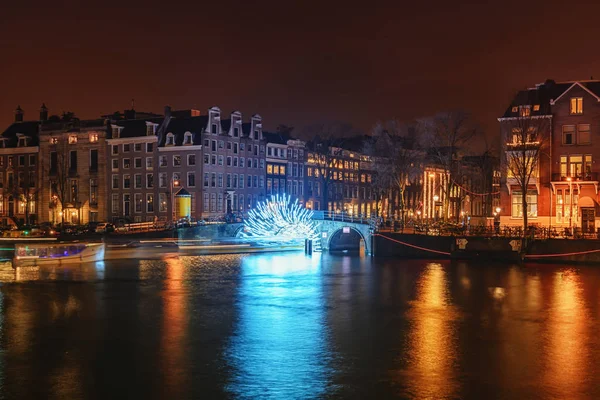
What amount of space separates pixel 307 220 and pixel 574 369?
5490 cm

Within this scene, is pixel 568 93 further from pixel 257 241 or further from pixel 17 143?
pixel 17 143

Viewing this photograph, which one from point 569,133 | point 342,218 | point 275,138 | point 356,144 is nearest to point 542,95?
point 569,133

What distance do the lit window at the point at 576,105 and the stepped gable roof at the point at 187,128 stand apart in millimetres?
50122

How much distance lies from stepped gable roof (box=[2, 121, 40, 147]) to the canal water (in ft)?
238

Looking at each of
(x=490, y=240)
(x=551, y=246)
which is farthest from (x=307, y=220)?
(x=551, y=246)

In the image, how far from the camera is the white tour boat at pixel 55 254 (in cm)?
5628

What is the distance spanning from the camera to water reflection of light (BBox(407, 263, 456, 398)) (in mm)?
22156

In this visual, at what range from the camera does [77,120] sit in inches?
4537

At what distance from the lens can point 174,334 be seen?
3003 centimetres

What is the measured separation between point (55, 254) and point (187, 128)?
160 feet

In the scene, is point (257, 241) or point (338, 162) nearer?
point (257, 241)

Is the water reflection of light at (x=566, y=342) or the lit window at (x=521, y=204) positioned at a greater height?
the lit window at (x=521, y=204)

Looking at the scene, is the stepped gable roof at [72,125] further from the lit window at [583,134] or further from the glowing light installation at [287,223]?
the lit window at [583,134]

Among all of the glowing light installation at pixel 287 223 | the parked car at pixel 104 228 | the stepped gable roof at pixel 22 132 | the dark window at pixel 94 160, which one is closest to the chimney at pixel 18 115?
the stepped gable roof at pixel 22 132
